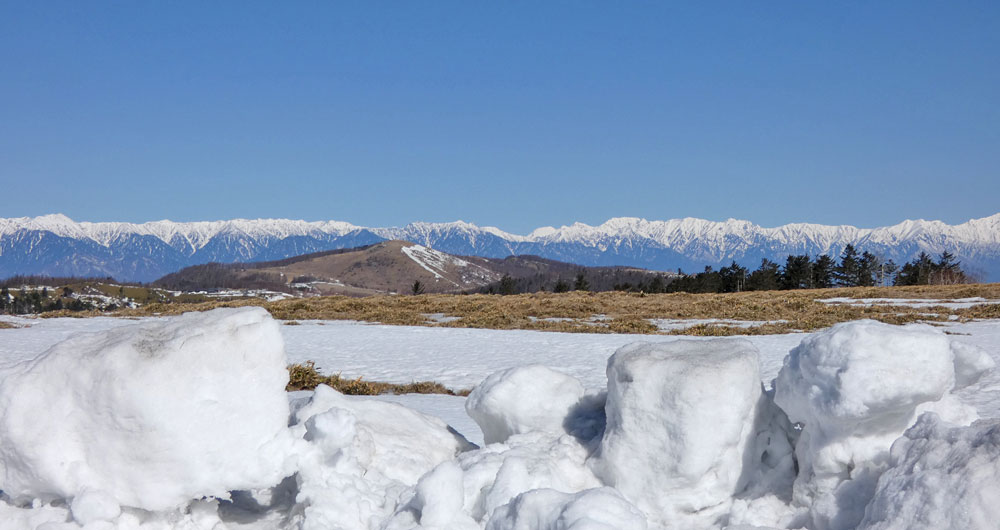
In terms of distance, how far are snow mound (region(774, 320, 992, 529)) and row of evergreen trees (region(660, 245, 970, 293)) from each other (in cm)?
9776

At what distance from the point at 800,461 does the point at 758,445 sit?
35 centimetres

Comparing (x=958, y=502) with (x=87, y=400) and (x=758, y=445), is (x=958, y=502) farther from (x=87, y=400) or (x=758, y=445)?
(x=87, y=400)

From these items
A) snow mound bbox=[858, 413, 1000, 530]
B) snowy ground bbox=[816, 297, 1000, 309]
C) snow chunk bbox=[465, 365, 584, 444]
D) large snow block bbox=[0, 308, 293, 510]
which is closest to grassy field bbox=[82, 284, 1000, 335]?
snowy ground bbox=[816, 297, 1000, 309]

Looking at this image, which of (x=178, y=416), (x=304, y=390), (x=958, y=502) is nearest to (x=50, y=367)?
(x=178, y=416)

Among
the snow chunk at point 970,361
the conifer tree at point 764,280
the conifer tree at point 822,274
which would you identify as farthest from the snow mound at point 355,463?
the conifer tree at point 822,274

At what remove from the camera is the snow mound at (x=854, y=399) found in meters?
4.22

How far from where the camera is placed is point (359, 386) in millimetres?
13258

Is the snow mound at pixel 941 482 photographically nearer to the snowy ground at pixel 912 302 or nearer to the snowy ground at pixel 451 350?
the snowy ground at pixel 451 350

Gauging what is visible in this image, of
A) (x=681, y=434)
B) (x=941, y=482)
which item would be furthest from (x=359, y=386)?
(x=941, y=482)

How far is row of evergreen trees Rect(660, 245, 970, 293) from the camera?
9881cm

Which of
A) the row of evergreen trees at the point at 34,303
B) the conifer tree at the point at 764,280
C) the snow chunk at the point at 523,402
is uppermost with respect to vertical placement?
the conifer tree at the point at 764,280

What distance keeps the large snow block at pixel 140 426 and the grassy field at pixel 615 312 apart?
22.1 m

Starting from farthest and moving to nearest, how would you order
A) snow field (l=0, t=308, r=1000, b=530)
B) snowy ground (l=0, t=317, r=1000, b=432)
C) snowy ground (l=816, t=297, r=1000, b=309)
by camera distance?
snowy ground (l=816, t=297, r=1000, b=309) < snowy ground (l=0, t=317, r=1000, b=432) < snow field (l=0, t=308, r=1000, b=530)

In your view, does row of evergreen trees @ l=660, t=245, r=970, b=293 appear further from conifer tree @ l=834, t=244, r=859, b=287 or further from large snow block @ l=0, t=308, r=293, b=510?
large snow block @ l=0, t=308, r=293, b=510
